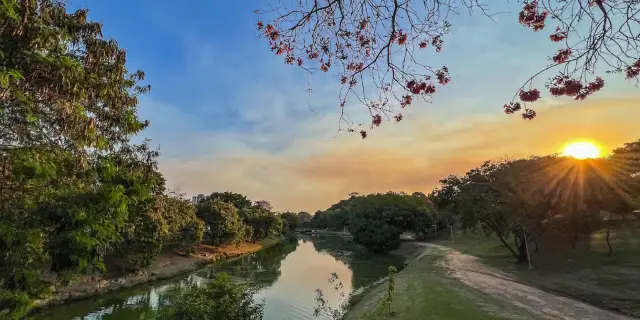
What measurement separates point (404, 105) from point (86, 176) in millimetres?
10200

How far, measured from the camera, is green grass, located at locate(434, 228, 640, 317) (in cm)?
1953

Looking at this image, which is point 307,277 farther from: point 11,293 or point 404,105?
point 404,105

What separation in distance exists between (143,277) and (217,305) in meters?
22.4

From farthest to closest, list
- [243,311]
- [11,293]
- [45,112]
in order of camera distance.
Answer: [243,311] < [11,293] < [45,112]

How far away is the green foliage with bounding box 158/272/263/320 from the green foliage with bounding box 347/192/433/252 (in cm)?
4566

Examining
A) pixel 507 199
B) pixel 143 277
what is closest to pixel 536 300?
pixel 507 199

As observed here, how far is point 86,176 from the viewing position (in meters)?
11.3

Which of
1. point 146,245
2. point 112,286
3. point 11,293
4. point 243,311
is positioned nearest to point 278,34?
point 11,293

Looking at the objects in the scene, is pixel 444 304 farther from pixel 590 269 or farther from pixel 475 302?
pixel 590 269

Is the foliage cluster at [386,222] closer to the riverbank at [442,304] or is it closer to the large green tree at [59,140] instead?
the riverbank at [442,304]

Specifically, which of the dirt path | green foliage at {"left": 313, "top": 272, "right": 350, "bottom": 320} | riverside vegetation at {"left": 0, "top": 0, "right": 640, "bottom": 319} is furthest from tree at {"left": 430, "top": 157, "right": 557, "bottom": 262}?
green foliage at {"left": 313, "top": 272, "right": 350, "bottom": 320}

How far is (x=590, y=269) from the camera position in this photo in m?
25.2

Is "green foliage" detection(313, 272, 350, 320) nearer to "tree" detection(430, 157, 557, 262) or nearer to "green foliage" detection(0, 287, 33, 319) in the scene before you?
"green foliage" detection(0, 287, 33, 319)

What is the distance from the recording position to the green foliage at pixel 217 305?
1408 cm
